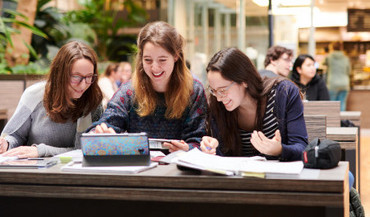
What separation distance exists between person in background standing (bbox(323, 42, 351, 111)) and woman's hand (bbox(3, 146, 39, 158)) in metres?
9.87

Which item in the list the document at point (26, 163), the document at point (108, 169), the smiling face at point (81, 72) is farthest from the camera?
the smiling face at point (81, 72)

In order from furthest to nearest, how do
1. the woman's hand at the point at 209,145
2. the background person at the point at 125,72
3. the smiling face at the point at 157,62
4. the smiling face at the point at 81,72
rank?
the background person at the point at 125,72
the smiling face at the point at 81,72
the smiling face at the point at 157,62
the woman's hand at the point at 209,145

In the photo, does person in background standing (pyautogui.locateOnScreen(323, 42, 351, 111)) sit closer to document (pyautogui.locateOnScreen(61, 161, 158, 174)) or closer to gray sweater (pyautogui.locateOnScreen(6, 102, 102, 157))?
gray sweater (pyautogui.locateOnScreen(6, 102, 102, 157))

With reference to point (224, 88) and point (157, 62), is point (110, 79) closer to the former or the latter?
point (157, 62)

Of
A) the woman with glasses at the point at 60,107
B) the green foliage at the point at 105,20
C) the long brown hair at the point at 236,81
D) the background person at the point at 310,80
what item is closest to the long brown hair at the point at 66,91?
the woman with glasses at the point at 60,107

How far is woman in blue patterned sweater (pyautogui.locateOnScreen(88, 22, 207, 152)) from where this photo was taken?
288 cm

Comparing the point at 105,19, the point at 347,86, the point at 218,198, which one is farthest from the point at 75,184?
the point at 105,19

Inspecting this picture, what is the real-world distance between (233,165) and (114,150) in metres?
0.49

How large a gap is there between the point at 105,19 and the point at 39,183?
11803 millimetres

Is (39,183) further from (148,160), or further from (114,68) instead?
(114,68)

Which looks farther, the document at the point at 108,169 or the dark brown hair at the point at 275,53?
the dark brown hair at the point at 275,53

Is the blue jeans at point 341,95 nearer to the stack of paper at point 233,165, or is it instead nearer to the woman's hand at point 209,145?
the woman's hand at point 209,145

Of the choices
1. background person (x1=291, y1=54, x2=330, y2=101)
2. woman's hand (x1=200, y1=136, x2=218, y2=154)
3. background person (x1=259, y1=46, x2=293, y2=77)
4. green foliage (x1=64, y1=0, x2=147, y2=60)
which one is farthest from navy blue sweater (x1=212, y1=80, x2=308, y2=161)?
green foliage (x1=64, y1=0, x2=147, y2=60)

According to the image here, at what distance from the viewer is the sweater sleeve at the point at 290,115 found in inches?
103
